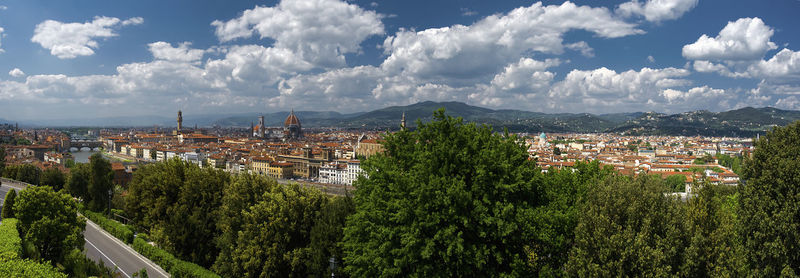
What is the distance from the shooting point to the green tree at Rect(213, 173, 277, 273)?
1380 cm

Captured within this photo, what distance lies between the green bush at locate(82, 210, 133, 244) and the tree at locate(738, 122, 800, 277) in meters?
21.8

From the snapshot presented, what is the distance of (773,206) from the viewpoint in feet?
23.6

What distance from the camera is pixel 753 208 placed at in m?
7.38

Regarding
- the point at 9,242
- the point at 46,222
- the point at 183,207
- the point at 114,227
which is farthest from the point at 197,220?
the point at 114,227

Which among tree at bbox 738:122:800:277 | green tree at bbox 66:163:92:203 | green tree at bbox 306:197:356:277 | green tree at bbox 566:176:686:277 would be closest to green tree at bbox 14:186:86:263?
green tree at bbox 306:197:356:277

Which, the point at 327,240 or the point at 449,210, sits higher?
the point at 449,210

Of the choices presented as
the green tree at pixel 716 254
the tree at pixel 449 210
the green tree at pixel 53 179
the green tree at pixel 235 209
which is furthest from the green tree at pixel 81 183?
the green tree at pixel 716 254

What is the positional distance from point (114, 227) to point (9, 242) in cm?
1115

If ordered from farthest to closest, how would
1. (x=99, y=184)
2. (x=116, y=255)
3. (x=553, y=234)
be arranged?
1. (x=99, y=184)
2. (x=116, y=255)
3. (x=553, y=234)

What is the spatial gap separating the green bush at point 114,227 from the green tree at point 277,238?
383 inches

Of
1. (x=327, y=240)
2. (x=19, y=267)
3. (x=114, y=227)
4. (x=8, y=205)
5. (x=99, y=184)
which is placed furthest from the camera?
(x=99, y=184)

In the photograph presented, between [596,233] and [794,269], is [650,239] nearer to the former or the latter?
[596,233]

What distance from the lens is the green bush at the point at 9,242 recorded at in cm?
916

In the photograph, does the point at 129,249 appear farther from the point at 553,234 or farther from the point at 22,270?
the point at 553,234
